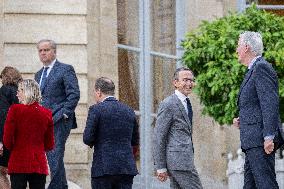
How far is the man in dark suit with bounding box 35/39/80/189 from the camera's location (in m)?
14.7

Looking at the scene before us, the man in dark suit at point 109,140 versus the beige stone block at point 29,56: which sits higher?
the beige stone block at point 29,56

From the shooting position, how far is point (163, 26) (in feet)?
63.4

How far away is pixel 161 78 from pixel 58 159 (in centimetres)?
486

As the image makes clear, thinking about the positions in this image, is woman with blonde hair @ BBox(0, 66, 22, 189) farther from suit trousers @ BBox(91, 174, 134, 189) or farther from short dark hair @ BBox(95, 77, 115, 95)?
suit trousers @ BBox(91, 174, 134, 189)

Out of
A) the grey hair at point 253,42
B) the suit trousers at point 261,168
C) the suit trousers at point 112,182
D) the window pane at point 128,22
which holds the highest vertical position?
the grey hair at point 253,42

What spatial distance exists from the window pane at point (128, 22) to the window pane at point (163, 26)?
13.0 inches

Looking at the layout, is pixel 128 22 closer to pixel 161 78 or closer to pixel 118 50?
pixel 118 50

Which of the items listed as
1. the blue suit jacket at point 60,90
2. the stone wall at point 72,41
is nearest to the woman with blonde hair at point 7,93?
the blue suit jacket at point 60,90

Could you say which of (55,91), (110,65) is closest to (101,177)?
→ (55,91)

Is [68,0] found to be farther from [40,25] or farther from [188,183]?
[188,183]

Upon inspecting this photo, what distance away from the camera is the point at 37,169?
43.9 feet

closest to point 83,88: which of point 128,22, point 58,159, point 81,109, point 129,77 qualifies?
point 81,109

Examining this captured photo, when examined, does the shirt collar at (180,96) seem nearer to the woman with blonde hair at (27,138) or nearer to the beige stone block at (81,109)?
the woman with blonde hair at (27,138)

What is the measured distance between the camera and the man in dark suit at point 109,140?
523 inches
